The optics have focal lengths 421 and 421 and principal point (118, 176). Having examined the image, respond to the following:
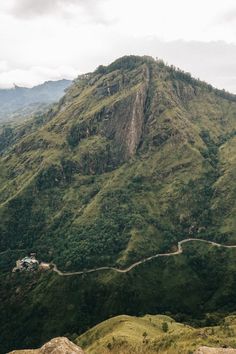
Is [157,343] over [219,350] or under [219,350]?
under

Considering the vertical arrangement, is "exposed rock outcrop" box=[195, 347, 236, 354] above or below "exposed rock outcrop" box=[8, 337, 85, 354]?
above

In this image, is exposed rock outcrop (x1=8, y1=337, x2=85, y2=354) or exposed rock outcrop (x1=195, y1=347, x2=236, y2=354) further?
exposed rock outcrop (x1=8, y1=337, x2=85, y2=354)

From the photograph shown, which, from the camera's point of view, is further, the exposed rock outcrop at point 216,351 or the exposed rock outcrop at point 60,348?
the exposed rock outcrop at point 60,348

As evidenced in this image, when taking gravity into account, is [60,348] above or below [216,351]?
below

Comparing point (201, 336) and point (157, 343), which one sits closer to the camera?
point (201, 336)

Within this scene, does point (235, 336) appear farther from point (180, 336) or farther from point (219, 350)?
point (219, 350)

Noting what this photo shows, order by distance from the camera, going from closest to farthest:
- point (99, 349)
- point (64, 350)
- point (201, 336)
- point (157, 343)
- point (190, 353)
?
point (64, 350)
point (190, 353)
point (201, 336)
point (157, 343)
point (99, 349)

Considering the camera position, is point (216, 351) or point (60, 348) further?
point (60, 348)

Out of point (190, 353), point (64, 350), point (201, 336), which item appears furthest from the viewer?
point (201, 336)

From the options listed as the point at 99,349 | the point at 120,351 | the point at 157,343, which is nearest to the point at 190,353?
the point at 157,343

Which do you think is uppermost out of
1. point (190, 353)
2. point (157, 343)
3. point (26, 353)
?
point (26, 353)

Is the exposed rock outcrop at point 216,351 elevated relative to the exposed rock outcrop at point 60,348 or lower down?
elevated
